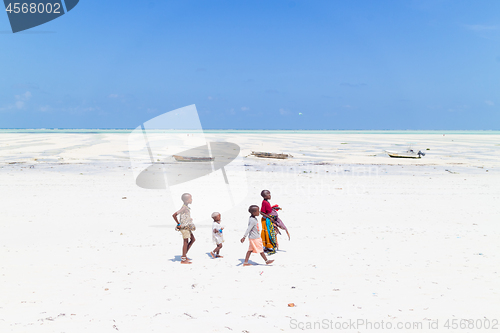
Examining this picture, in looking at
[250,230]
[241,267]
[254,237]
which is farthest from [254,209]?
[241,267]

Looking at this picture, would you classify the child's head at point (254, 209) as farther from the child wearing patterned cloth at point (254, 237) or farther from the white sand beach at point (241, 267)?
the white sand beach at point (241, 267)

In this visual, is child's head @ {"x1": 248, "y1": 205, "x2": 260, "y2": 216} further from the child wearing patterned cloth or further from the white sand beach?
the white sand beach

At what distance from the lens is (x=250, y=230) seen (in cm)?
686

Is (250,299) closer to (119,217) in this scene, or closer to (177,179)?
(119,217)

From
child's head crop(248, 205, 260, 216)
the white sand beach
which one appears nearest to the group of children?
child's head crop(248, 205, 260, 216)

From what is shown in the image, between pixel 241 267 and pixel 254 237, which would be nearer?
pixel 241 267

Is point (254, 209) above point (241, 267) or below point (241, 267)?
above

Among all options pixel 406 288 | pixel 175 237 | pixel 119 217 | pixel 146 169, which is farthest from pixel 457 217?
pixel 146 169

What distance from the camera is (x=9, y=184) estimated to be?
15.9 meters

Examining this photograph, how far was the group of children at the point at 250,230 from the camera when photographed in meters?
6.77

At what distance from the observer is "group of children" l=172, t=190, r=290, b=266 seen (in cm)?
677

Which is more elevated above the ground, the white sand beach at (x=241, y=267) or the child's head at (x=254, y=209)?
the child's head at (x=254, y=209)

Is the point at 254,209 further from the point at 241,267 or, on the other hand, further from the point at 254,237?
the point at 241,267

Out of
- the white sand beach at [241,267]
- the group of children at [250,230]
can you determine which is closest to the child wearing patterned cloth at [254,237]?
the group of children at [250,230]
